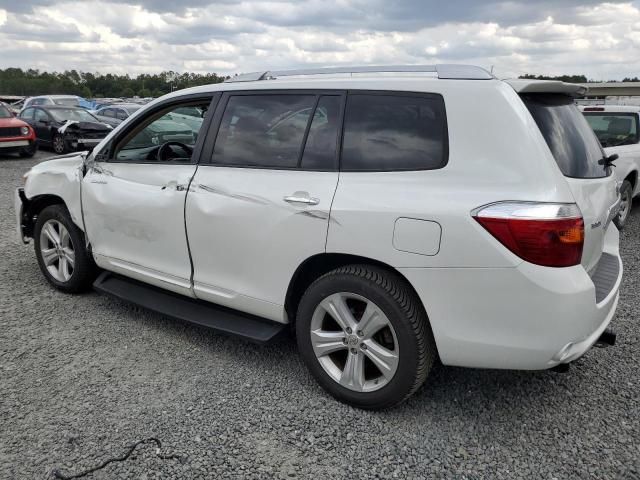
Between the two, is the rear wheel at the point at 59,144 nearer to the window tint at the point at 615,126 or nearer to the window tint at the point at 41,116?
the window tint at the point at 41,116

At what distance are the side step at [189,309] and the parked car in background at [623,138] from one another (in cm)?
655

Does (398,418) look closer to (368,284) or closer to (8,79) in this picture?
(368,284)

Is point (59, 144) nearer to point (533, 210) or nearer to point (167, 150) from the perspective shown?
point (167, 150)

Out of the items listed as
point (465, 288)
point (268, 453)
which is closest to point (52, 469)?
point (268, 453)

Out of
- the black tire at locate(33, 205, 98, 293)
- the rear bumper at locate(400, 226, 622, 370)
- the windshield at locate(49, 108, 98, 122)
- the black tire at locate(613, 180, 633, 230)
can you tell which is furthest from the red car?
the rear bumper at locate(400, 226, 622, 370)

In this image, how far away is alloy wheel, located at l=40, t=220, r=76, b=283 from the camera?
4.45 metres

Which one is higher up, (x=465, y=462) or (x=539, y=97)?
(x=539, y=97)

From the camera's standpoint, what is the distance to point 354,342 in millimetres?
2859

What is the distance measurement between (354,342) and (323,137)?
1162mm

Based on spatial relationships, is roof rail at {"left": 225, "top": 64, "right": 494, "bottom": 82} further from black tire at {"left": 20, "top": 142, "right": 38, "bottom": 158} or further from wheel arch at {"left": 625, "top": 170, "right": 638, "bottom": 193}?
black tire at {"left": 20, "top": 142, "right": 38, "bottom": 158}

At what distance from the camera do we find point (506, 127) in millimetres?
2479

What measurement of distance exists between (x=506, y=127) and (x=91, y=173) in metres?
3.13

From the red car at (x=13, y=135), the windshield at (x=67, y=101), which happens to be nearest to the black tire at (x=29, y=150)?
the red car at (x=13, y=135)

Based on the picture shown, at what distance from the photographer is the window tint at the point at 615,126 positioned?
807 centimetres
